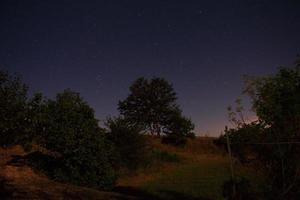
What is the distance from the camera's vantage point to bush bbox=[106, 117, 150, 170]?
94.4ft

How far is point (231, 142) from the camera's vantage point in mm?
13641

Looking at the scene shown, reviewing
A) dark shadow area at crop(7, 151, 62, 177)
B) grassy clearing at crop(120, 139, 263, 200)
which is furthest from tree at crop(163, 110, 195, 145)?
dark shadow area at crop(7, 151, 62, 177)

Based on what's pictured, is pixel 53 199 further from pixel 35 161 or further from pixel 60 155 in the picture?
pixel 35 161

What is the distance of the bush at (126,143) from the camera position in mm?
28766

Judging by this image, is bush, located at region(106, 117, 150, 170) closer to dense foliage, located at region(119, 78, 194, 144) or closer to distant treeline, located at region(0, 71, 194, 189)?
distant treeline, located at region(0, 71, 194, 189)

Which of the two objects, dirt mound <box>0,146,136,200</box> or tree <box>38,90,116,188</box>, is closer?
dirt mound <box>0,146,136,200</box>

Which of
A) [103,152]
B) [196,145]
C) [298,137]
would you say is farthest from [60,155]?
[196,145]

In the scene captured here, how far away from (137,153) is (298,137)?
18.8 meters

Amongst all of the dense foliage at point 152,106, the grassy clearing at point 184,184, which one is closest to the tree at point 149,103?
the dense foliage at point 152,106

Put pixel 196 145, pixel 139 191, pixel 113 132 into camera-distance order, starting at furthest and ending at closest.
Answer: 1. pixel 196 145
2. pixel 113 132
3. pixel 139 191

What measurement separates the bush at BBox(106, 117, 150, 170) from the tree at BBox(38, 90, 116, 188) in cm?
706

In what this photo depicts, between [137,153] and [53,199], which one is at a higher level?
[137,153]

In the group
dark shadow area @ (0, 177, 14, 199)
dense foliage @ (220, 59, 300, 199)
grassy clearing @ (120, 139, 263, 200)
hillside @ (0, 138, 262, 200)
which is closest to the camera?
dense foliage @ (220, 59, 300, 199)

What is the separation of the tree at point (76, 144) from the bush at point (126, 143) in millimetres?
7061
